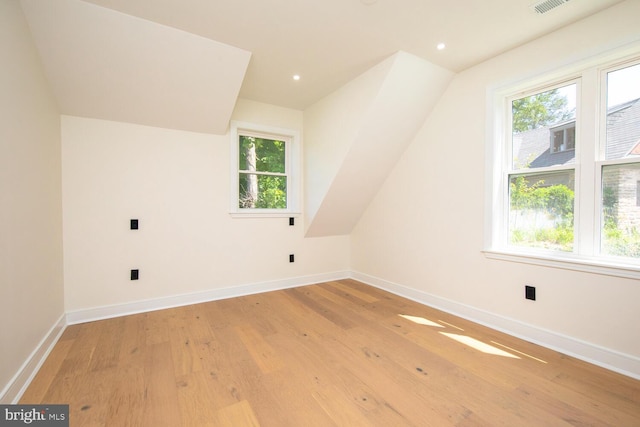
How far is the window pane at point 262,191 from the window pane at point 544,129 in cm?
272

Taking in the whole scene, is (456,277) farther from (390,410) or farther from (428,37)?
(428,37)

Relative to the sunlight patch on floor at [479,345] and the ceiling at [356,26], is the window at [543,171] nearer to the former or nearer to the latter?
the ceiling at [356,26]

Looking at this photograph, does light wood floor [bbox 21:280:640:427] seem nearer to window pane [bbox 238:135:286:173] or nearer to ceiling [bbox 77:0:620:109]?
window pane [bbox 238:135:286:173]

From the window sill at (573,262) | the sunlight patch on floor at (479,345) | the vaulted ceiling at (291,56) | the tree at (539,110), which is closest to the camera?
the window sill at (573,262)

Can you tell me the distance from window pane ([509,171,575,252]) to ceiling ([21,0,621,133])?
1.18m

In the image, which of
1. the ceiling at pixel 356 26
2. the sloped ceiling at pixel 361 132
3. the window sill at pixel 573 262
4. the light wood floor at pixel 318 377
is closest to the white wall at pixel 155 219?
the light wood floor at pixel 318 377

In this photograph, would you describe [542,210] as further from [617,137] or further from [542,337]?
[542,337]

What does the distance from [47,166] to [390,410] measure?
3.07m

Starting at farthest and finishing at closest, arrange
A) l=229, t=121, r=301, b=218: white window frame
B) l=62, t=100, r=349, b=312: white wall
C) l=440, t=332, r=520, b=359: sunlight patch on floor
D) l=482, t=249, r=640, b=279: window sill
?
l=229, t=121, r=301, b=218: white window frame
l=62, t=100, r=349, b=312: white wall
l=440, t=332, r=520, b=359: sunlight patch on floor
l=482, t=249, r=640, b=279: window sill

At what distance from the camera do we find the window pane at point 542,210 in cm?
214

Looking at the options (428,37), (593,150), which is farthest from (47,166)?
(593,150)

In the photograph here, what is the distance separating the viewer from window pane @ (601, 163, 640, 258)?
1.83m

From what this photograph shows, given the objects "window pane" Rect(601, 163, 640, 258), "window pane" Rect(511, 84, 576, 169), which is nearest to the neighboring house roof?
"window pane" Rect(511, 84, 576, 169)

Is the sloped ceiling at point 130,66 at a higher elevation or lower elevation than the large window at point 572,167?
higher
